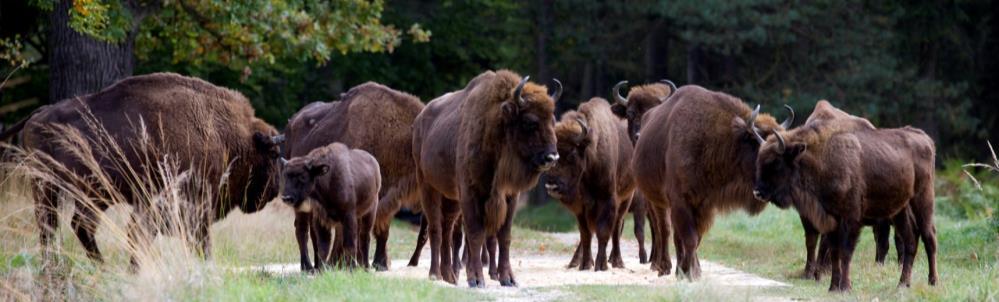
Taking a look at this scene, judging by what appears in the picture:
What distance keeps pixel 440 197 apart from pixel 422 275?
856mm

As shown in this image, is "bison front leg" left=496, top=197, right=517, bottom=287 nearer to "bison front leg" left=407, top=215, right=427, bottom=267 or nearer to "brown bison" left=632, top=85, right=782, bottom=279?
"brown bison" left=632, top=85, right=782, bottom=279

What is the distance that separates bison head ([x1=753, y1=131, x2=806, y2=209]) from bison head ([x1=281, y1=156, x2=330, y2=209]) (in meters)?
4.07

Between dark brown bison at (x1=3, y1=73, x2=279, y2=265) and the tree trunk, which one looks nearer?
dark brown bison at (x1=3, y1=73, x2=279, y2=265)

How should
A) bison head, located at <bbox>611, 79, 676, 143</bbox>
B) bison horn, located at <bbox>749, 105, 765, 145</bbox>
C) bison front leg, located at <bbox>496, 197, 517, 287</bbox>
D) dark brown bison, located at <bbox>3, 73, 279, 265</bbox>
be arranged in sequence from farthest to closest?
1. bison head, located at <bbox>611, 79, 676, 143</bbox>
2. dark brown bison, located at <bbox>3, 73, 279, 265</bbox>
3. bison horn, located at <bbox>749, 105, 765, 145</bbox>
4. bison front leg, located at <bbox>496, 197, 517, 287</bbox>

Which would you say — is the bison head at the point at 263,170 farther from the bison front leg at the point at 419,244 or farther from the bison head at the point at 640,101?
the bison head at the point at 640,101

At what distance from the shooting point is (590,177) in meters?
15.1

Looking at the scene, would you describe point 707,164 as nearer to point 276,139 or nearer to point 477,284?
point 477,284

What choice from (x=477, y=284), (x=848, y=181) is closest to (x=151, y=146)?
(x=477, y=284)

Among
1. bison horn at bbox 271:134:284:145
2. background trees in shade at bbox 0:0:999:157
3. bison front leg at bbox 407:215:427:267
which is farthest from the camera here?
background trees in shade at bbox 0:0:999:157

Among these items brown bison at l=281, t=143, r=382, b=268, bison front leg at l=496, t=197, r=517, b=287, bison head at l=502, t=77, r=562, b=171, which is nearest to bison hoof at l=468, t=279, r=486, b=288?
bison front leg at l=496, t=197, r=517, b=287

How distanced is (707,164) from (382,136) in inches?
155

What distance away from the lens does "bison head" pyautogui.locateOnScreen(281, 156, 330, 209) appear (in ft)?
41.8

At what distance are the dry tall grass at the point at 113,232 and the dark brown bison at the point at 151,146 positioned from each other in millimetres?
28

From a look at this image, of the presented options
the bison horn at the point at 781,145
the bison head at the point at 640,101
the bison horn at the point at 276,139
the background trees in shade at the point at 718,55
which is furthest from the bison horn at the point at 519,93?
the background trees in shade at the point at 718,55
